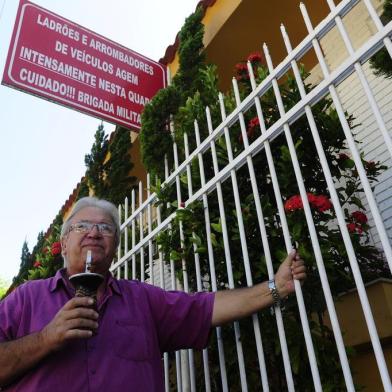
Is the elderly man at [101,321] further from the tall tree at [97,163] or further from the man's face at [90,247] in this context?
the tall tree at [97,163]

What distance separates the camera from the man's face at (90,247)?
206 cm

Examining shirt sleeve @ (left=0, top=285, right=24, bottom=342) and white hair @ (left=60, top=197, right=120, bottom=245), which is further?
white hair @ (left=60, top=197, right=120, bottom=245)

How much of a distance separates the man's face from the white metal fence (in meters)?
0.53

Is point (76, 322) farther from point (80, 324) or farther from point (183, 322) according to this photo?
point (183, 322)

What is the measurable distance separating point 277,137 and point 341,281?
87 centimetres

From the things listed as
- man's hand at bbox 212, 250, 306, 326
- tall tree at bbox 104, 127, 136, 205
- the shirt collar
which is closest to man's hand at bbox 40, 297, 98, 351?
the shirt collar

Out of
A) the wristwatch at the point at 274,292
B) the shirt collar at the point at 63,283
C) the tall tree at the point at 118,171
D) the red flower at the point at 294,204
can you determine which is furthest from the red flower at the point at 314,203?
the tall tree at the point at 118,171

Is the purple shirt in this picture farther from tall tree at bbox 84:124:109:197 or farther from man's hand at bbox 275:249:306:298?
tall tree at bbox 84:124:109:197

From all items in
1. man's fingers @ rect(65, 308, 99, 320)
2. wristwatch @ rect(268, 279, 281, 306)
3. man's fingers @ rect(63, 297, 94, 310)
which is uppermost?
wristwatch @ rect(268, 279, 281, 306)

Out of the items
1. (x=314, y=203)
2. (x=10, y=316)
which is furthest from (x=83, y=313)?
(x=314, y=203)

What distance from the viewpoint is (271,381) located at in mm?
2088

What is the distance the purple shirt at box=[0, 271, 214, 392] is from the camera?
160cm

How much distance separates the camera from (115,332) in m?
1.76

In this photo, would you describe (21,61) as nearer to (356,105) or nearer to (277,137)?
(277,137)
